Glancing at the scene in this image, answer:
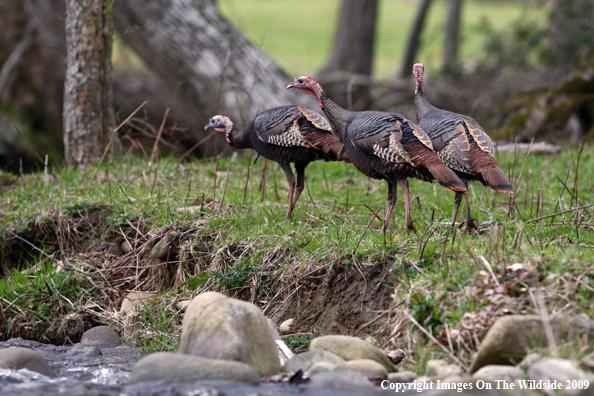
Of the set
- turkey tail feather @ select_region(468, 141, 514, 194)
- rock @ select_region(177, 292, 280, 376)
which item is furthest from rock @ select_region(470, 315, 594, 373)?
turkey tail feather @ select_region(468, 141, 514, 194)

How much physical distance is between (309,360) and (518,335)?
3.86ft

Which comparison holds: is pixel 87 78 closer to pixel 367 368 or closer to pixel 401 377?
pixel 367 368

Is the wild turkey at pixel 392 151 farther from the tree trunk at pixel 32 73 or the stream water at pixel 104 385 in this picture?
the tree trunk at pixel 32 73

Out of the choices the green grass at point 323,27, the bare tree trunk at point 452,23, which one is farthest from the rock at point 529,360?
the bare tree trunk at point 452,23

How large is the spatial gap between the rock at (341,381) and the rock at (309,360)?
0.66 ft

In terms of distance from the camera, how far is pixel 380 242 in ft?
15.0

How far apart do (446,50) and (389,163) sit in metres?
13.2

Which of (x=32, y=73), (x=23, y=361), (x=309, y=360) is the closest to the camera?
(x=309, y=360)

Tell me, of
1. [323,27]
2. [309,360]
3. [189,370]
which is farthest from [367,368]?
[323,27]

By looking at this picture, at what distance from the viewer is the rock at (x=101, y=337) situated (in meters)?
4.79

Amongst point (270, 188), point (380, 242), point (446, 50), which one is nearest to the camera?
point (380, 242)

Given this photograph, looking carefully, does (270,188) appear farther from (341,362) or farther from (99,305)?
(341,362)

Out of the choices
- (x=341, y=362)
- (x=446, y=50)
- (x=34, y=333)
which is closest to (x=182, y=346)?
Result: (x=341, y=362)

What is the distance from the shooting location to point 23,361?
12.2ft
